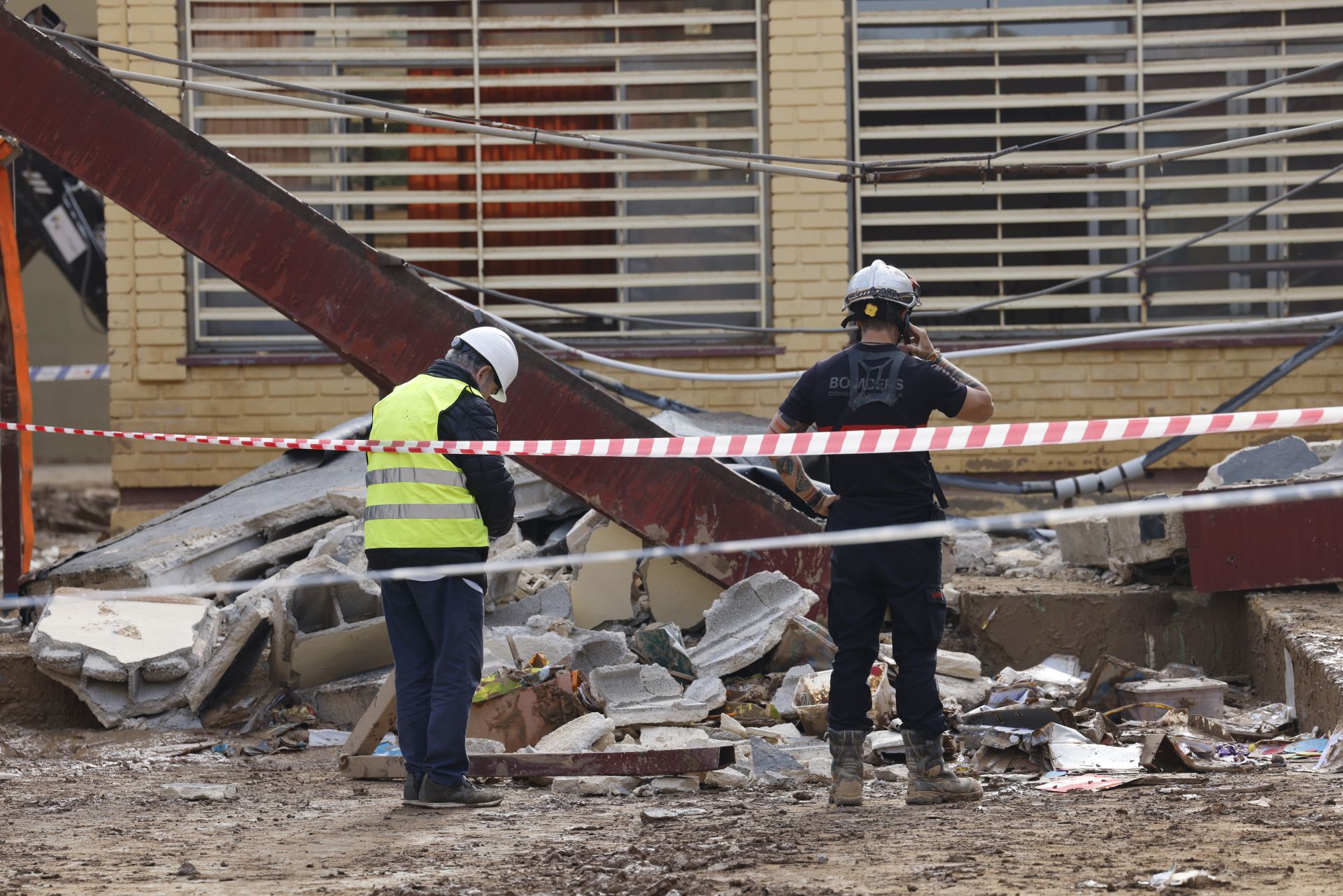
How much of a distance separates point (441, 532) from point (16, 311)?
435cm

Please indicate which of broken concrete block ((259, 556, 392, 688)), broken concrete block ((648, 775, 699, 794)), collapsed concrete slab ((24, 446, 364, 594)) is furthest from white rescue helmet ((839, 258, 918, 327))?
collapsed concrete slab ((24, 446, 364, 594))

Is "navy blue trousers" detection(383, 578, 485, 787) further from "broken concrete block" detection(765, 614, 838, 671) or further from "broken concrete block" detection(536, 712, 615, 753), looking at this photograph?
"broken concrete block" detection(765, 614, 838, 671)

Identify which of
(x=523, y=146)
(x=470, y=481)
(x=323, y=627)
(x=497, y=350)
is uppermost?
(x=523, y=146)

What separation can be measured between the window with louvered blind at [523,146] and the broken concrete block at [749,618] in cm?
412

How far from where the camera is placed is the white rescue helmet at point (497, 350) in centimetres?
516

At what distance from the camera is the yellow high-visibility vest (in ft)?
16.4

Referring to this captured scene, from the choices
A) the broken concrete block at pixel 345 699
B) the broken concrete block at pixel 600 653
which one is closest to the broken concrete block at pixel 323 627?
the broken concrete block at pixel 345 699

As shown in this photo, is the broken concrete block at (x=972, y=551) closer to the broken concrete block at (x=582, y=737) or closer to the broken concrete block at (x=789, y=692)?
the broken concrete block at (x=789, y=692)

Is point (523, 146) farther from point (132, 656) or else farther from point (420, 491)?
point (420, 491)

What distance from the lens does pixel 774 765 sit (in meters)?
5.43

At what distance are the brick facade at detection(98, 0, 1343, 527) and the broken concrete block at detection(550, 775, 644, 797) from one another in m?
5.56

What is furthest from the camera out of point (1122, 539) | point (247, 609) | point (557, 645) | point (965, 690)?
point (1122, 539)

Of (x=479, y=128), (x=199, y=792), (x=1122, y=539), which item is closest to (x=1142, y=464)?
(x=1122, y=539)

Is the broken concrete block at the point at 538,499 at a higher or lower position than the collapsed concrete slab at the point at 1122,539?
higher
